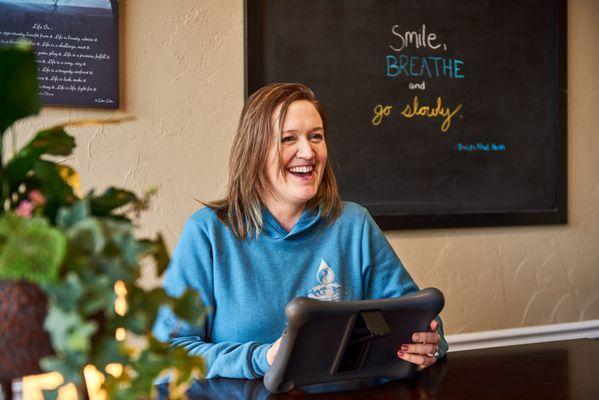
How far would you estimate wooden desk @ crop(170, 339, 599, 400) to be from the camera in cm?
134

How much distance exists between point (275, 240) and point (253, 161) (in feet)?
0.68

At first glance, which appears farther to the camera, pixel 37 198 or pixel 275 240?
pixel 275 240

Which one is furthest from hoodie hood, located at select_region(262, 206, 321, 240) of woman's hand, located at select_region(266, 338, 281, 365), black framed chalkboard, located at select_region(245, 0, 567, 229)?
black framed chalkboard, located at select_region(245, 0, 567, 229)

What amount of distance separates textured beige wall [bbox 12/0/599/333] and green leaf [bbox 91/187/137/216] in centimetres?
132

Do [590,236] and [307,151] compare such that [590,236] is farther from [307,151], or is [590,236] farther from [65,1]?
[65,1]

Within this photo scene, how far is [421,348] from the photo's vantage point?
56.9 inches

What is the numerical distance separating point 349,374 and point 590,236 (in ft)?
6.37

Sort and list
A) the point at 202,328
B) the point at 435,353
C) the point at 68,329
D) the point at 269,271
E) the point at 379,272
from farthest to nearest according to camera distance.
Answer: the point at 379,272
the point at 269,271
the point at 202,328
the point at 435,353
the point at 68,329

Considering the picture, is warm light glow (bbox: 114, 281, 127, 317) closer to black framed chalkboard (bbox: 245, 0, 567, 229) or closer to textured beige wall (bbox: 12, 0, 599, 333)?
textured beige wall (bbox: 12, 0, 599, 333)

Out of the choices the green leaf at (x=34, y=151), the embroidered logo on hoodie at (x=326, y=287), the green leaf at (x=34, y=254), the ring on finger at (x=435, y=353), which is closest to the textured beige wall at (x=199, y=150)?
the embroidered logo on hoodie at (x=326, y=287)

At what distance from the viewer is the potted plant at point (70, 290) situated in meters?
0.61

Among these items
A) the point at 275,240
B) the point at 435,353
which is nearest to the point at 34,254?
the point at 435,353

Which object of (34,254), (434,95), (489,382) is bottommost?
(489,382)

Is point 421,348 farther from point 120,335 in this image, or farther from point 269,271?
point 120,335
